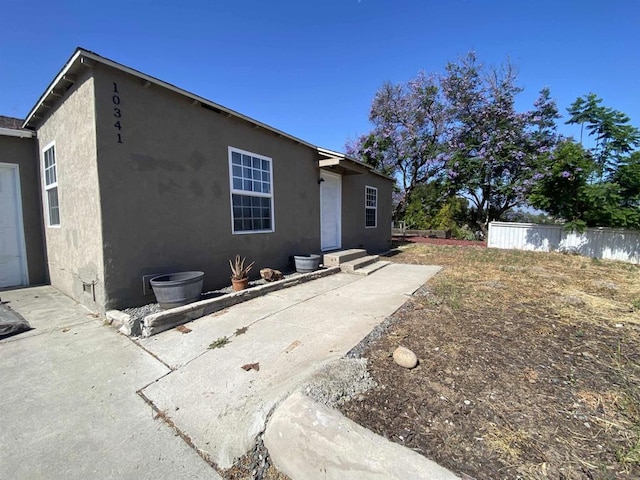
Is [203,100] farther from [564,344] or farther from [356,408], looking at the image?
[564,344]

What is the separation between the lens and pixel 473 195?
17.7m

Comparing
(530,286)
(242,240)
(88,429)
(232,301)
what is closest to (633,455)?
(88,429)

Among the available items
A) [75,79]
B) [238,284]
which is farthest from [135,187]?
[238,284]

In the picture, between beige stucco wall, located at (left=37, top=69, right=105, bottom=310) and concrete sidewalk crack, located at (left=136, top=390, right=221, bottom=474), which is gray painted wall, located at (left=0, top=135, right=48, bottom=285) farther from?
concrete sidewalk crack, located at (left=136, top=390, right=221, bottom=474)

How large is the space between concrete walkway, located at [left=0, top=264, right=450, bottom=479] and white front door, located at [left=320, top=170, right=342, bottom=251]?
435cm

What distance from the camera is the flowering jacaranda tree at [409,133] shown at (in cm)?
1708

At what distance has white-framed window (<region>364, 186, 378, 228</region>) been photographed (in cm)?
1059

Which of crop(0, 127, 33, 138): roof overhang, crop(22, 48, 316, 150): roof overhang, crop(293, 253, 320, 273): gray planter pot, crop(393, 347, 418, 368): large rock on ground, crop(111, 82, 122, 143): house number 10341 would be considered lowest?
crop(393, 347, 418, 368): large rock on ground

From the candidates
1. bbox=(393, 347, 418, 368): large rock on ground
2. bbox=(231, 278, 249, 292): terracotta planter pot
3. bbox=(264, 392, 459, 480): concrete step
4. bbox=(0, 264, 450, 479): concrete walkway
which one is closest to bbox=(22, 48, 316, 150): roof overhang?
bbox=(231, 278, 249, 292): terracotta planter pot

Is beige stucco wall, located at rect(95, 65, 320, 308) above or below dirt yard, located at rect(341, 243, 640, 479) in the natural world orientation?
above

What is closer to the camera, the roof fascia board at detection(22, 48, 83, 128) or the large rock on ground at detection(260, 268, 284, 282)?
the roof fascia board at detection(22, 48, 83, 128)

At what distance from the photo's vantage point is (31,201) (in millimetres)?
5715

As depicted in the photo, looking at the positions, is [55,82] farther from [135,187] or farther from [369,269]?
[369,269]

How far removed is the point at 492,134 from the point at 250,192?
601 inches
